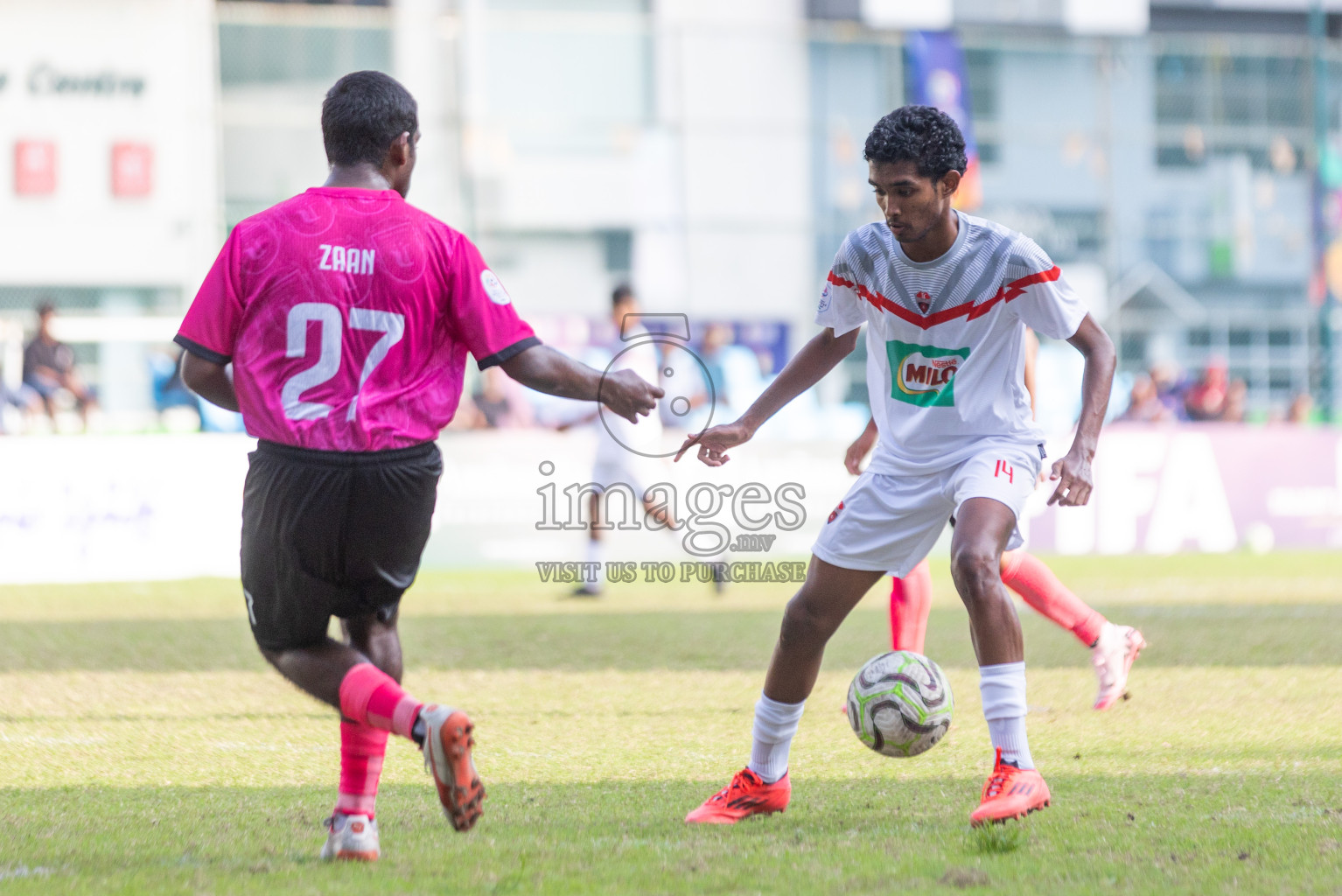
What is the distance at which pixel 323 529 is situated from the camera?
3.70 metres

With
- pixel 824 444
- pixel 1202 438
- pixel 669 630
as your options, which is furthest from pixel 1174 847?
pixel 1202 438

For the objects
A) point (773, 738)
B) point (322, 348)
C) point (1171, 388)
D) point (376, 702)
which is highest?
point (322, 348)

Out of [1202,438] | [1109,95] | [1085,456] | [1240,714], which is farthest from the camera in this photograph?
[1109,95]

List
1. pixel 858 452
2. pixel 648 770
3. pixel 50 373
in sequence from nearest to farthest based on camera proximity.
A: 1. pixel 648 770
2. pixel 858 452
3. pixel 50 373

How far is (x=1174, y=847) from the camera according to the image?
12.9 feet

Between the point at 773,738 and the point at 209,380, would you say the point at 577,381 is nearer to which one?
the point at 209,380

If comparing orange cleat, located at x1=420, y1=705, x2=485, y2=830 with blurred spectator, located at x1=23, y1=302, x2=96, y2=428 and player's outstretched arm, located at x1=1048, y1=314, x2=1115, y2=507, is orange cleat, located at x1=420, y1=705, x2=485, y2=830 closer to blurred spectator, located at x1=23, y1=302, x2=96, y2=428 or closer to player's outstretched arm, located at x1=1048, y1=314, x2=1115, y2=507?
player's outstretched arm, located at x1=1048, y1=314, x2=1115, y2=507

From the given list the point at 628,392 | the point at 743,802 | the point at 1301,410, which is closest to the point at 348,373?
the point at 628,392

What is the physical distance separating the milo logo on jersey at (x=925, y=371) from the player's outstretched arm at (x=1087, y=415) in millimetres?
355

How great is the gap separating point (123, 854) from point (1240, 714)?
4387mm

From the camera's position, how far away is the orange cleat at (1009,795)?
4.13 m

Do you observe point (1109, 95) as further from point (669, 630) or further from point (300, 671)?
point (300, 671)

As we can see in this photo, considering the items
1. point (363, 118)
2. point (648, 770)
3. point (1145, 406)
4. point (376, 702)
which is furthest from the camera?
point (1145, 406)

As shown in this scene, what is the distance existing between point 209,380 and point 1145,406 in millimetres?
16761
